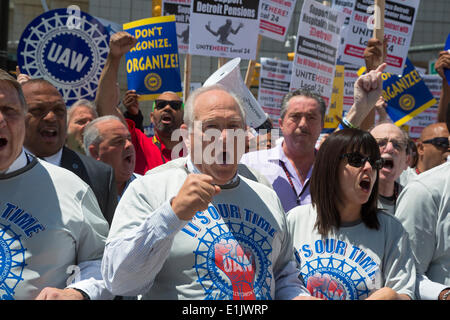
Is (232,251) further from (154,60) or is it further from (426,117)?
(426,117)

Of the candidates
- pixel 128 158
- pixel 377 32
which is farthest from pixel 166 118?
pixel 377 32

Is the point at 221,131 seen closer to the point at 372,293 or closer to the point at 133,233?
the point at 133,233

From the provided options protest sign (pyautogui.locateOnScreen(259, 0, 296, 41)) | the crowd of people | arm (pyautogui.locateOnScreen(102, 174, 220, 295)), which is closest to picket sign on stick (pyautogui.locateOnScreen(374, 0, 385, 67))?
protest sign (pyautogui.locateOnScreen(259, 0, 296, 41))

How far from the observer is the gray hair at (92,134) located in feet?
15.4

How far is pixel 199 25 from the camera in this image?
21.3 feet

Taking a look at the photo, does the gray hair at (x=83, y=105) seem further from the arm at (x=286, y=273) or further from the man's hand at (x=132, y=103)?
the arm at (x=286, y=273)

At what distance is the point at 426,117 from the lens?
10492 mm

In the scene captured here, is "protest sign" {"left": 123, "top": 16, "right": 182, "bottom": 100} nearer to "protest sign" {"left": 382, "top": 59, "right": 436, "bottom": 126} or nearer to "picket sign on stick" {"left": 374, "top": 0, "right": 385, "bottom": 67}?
"picket sign on stick" {"left": 374, "top": 0, "right": 385, "bottom": 67}

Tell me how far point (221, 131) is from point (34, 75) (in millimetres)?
3357

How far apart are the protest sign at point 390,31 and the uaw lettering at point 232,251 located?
5466mm

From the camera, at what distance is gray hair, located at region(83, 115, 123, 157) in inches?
184

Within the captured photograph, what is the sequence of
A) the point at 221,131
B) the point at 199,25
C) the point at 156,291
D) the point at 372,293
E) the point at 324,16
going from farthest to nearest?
the point at 324,16, the point at 199,25, the point at 372,293, the point at 221,131, the point at 156,291
